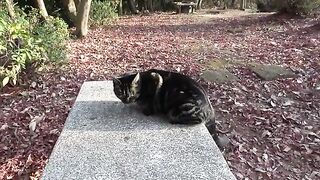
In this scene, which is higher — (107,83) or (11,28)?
(11,28)

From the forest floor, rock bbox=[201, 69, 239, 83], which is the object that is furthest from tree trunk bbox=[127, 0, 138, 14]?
rock bbox=[201, 69, 239, 83]

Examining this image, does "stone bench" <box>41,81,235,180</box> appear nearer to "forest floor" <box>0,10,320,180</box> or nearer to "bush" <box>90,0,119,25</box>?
"forest floor" <box>0,10,320,180</box>

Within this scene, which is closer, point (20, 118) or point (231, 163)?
point (231, 163)

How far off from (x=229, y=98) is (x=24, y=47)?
2533mm

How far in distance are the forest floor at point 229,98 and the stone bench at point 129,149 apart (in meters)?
0.80

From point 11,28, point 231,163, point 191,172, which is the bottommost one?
point 231,163

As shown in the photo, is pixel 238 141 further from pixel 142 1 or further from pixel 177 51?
pixel 142 1

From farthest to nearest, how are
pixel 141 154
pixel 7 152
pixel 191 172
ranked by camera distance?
pixel 7 152
pixel 141 154
pixel 191 172

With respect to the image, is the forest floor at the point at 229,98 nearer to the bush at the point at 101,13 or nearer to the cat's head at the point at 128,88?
the cat's head at the point at 128,88

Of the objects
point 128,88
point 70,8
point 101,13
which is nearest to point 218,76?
point 128,88

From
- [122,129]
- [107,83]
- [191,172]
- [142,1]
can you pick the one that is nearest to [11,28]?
[107,83]

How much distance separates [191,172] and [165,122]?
732 millimetres

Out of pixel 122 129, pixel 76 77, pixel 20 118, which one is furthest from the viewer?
pixel 76 77

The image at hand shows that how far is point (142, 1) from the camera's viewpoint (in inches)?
659
